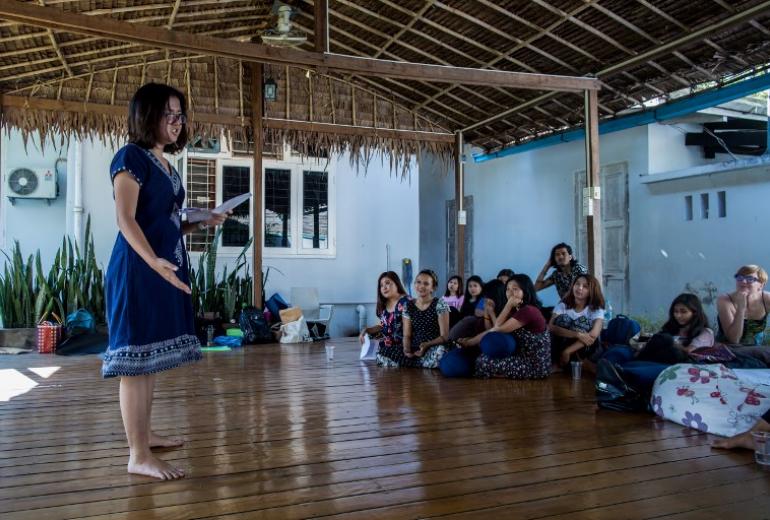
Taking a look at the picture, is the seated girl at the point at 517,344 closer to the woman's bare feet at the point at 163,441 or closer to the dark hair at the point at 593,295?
the dark hair at the point at 593,295

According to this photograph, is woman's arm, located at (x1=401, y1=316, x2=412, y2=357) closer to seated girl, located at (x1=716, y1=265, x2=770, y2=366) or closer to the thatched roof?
seated girl, located at (x1=716, y1=265, x2=770, y2=366)

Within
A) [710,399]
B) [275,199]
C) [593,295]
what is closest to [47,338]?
[275,199]

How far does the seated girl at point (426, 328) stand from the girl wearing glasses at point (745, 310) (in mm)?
2024

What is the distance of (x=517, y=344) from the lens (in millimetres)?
4715

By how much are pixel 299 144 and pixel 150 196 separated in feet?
19.6

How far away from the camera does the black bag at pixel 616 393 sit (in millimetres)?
3557

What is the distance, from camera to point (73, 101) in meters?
7.11

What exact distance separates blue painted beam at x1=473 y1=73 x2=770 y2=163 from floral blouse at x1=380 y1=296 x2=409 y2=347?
11.9 ft

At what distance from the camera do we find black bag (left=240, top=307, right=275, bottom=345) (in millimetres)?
7234

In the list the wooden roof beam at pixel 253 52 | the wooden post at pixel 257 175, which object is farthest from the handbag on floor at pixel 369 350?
the wooden roof beam at pixel 253 52

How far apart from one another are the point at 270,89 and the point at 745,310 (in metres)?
5.74

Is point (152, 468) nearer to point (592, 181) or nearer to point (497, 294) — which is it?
point (497, 294)

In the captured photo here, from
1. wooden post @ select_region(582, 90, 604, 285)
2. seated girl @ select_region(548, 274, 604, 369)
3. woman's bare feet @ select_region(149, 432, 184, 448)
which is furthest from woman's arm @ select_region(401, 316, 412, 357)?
woman's bare feet @ select_region(149, 432, 184, 448)

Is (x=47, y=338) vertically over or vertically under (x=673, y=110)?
under
